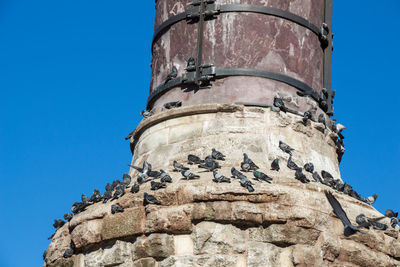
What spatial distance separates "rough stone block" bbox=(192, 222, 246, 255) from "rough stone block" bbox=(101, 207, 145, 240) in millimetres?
479

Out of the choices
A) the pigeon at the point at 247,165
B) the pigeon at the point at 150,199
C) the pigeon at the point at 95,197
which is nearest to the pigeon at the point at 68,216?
the pigeon at the point at 95,197

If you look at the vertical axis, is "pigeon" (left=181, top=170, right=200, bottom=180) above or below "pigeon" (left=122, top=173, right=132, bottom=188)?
below

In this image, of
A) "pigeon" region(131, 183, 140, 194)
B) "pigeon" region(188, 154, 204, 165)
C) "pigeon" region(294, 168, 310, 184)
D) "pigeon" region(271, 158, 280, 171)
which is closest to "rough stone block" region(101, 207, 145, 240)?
"pigeon" region(131, 183, 140, 194)

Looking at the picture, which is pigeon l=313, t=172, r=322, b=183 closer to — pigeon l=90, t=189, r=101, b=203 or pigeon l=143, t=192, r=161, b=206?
pigeon l=143, t=192, r=161, b=206

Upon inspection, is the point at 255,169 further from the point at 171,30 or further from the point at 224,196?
the point at 171,30

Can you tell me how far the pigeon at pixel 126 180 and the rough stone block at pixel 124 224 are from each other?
0.41 meters

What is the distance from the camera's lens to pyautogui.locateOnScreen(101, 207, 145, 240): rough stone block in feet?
22.2

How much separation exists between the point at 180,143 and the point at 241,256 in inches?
55.3

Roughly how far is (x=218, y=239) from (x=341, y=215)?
3.41 ft

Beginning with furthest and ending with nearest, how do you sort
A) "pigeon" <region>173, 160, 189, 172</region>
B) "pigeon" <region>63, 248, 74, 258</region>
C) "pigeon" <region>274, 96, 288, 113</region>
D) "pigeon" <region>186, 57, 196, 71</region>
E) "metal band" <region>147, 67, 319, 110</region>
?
"pigeon" <region>186, 57, 196, 71</region>
"metal band" <region>147, 67, 319, 110</region>
"pigeon" <region>274, 96, 288, 113</region>
"pigeon" <region>63, 248, 74, 258</region>
"pigeon" <region>173, 160, 189, 172</region>

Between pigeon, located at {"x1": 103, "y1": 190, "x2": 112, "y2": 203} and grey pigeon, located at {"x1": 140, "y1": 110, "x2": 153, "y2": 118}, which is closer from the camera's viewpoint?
pigeon, located at {"x1": 103, "y1": 190, "x2": 112, "y2": 203}

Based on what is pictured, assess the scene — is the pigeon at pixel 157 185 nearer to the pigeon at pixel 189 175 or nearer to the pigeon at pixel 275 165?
the pigeon at pixel 189 175

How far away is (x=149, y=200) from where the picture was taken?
677 cm

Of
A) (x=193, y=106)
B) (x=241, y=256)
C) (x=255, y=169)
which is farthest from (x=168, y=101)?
(x=241, y=256)
